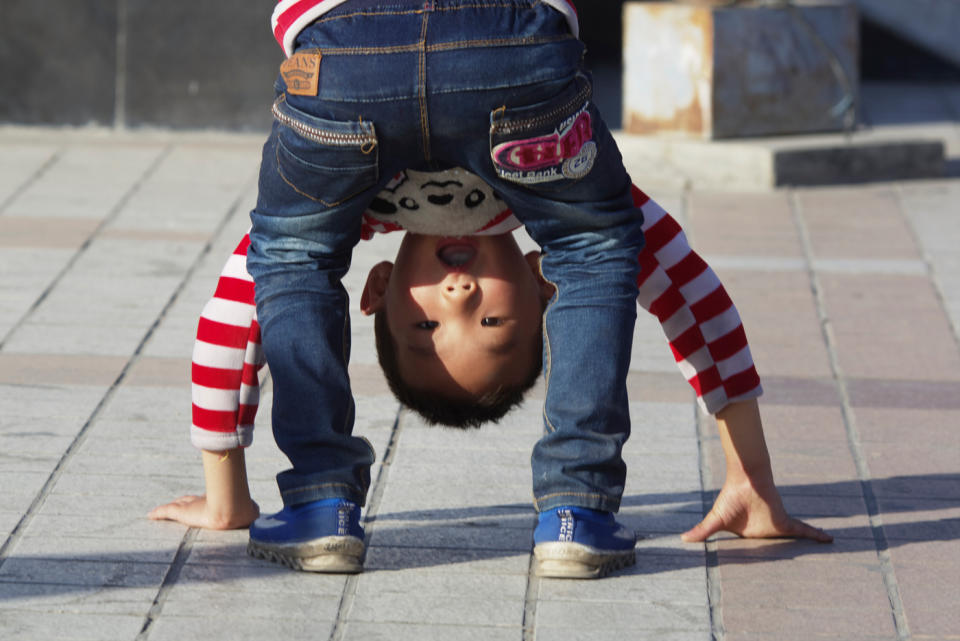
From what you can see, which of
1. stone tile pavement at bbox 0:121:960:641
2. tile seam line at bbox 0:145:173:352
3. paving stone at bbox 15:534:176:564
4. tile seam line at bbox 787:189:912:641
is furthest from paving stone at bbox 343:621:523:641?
tile seam line at bbox 0:145:173:352

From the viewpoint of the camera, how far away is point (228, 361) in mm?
3178

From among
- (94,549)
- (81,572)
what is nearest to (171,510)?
(94,549)

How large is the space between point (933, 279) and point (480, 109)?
3.34 m

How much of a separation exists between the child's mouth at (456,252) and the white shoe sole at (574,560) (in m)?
0.57

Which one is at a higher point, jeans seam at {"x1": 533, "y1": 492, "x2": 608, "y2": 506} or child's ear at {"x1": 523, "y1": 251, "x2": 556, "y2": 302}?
child's ear at {"x1": 523, "y1": 251, "x2": 556, "y2": 302}

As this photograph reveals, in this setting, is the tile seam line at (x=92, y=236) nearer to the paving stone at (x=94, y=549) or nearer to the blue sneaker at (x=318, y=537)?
the paving stone at (x=94, y=549)

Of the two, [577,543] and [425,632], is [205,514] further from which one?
[577,543]

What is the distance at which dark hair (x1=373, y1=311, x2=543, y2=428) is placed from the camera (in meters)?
3.09

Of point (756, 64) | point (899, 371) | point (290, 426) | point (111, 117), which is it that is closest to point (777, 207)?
point (756, 64)

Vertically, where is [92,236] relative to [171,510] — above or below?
below

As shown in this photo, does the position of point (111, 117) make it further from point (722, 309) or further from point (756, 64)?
point (722, 309)

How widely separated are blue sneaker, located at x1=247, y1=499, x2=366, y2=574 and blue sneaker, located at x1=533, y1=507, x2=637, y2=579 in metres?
0.36

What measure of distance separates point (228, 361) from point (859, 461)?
163cm

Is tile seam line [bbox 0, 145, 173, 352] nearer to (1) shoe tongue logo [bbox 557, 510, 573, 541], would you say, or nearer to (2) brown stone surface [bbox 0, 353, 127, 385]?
(2) brown stone surface [bbox 0, 353, 127, 385]
